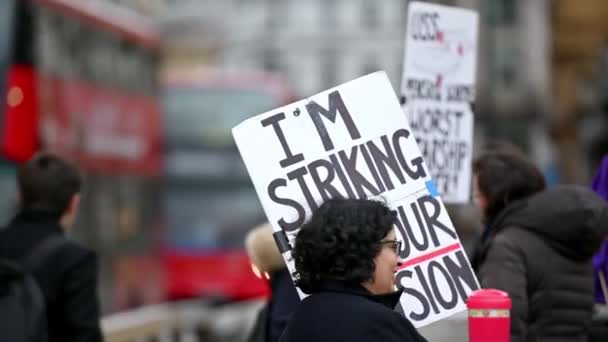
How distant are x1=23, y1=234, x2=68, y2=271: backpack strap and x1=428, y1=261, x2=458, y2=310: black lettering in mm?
1764

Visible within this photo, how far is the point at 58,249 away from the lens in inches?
235

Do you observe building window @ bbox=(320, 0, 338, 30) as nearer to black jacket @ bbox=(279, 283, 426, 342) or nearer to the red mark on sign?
the red mark on sign

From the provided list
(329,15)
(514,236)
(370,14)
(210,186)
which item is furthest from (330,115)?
(329,15)

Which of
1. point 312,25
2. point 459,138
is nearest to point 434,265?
point 459,138

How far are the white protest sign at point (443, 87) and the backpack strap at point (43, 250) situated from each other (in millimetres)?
1848

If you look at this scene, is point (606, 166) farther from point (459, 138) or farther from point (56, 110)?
point (56, 110)

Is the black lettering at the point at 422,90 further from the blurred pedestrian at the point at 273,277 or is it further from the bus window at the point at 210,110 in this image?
the bus window at the point at 210,110

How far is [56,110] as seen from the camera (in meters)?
13.6

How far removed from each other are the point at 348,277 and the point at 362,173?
1084 millimetres

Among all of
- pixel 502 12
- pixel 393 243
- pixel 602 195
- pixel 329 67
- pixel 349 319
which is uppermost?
pixel 393 243

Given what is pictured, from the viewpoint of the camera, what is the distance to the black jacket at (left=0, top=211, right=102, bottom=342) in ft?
19.3

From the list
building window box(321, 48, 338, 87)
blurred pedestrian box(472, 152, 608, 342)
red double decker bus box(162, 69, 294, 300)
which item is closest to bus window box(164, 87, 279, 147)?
red double decker bus box(162, 69, 294, 300)

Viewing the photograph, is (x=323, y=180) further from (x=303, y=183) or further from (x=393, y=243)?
(x=393, y=243)

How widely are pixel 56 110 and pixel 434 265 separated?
9.05m
